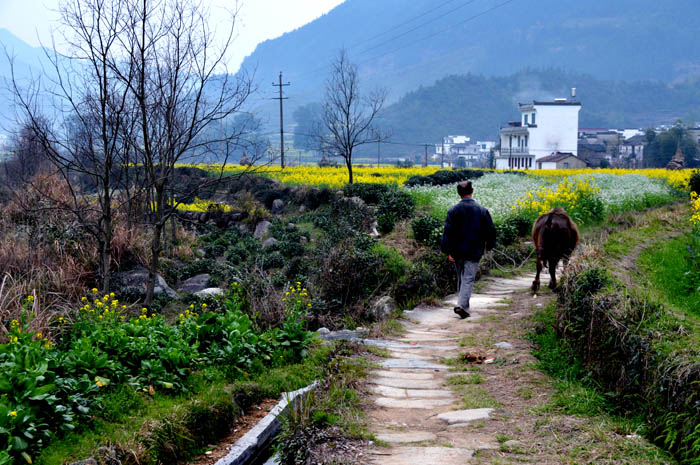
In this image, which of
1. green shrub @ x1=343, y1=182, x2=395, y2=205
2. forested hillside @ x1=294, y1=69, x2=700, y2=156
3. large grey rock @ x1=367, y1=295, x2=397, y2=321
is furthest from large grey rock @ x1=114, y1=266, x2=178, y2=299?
forested hillside @ x1=294, y1=69, x2=700, y2=156

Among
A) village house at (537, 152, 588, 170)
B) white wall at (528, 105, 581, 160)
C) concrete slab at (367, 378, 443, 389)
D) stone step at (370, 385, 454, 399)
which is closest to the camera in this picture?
stone step at (370, 385, 454, 399)

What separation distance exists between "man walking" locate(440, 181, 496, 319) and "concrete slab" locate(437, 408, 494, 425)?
12.5 ft

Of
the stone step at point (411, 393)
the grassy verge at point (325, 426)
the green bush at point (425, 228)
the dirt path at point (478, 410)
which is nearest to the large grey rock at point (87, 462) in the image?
the grassy verge at point (325, 426)

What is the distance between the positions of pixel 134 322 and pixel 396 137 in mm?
122269

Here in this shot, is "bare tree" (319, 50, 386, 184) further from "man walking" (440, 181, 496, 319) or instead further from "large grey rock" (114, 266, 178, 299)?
"man walking" (440, 181, 496, 319)

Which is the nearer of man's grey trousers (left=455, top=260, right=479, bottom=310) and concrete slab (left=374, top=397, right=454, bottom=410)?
concrete slab (left=374, top=397, right=454, bottom=410)

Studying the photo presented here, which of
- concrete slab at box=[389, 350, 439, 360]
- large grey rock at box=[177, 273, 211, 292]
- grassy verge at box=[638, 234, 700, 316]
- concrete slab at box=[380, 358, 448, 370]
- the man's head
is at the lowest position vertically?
large grey rock at box=[177, 273, 211, 292]

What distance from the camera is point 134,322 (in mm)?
6547

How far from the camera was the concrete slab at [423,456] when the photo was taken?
165 inches

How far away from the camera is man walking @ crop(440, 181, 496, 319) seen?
9109 mm

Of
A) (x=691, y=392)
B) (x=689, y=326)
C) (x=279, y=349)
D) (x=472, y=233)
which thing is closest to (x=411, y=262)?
(x=472, y=233)

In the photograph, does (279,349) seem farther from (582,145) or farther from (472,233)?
(582,145)

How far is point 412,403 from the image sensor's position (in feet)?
18.7

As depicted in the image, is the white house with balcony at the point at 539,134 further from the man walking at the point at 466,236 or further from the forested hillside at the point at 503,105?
the man walking at the point at 466,236
